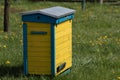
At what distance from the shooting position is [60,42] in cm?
652

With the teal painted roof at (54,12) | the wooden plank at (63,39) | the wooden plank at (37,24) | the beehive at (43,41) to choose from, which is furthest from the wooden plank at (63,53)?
the teal painted roof at (54,12)

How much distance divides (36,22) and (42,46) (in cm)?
37

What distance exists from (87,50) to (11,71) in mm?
2599

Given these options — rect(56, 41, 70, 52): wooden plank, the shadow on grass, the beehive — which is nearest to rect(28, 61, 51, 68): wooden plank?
the beehive

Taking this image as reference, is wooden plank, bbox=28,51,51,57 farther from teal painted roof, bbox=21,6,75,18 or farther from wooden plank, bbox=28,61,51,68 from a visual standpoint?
teal painted roof, bbox=21,6,75,18

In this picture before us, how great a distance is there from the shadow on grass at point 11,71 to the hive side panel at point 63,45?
2.40ft

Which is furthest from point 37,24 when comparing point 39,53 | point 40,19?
point 39,53

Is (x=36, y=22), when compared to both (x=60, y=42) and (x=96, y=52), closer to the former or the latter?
(x=60, y=42)

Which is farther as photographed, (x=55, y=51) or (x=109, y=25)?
(x=109, y=25)

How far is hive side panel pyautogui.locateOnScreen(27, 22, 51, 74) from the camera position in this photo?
630 cm

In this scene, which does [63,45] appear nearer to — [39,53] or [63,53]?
[63,53]

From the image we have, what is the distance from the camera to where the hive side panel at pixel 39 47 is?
630 cm

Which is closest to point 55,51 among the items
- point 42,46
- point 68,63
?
point 42,46

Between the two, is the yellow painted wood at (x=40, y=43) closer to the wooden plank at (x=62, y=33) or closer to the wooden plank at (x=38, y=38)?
the wooden plank at (x=38, y=38)
